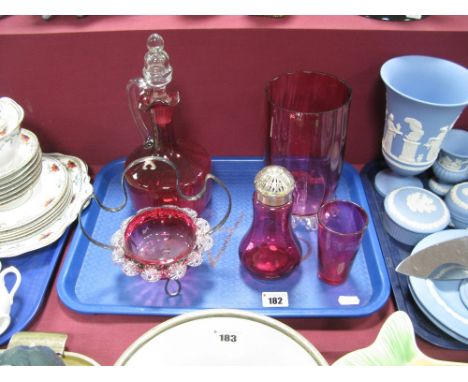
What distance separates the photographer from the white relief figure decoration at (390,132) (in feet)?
2.07

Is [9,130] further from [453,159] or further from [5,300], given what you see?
[453,159]

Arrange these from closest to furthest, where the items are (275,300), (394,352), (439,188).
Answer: (394,352) < (275,300) < (439,188)

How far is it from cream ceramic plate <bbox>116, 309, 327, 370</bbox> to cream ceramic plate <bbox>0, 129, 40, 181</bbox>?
0.30 meters

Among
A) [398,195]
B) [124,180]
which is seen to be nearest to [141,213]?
[124,180]

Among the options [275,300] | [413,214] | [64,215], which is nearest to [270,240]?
[275,300]

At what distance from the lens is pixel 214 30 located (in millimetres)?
641

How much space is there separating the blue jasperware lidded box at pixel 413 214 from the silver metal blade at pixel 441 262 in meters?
0.06

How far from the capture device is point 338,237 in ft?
1.81

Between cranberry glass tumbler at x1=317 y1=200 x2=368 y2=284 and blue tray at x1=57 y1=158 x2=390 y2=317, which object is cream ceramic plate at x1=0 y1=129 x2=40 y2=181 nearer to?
blue tray at x1=57 y1=158 x2=390 y2=317

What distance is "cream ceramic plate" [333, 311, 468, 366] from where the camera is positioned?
45cm

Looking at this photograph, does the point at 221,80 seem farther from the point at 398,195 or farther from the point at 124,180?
the point at 398,195

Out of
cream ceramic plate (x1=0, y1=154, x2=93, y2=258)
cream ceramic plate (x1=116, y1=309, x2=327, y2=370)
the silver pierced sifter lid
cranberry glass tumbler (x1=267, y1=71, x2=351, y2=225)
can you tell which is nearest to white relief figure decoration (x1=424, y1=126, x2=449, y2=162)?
cranberry glass tumbler (x1=267, y1=71, x2=351, y2=225)

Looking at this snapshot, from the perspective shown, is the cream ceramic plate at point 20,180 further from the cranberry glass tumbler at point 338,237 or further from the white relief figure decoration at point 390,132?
the white relief figure decoration at point 390,132

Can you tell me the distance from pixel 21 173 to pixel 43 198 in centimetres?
6
